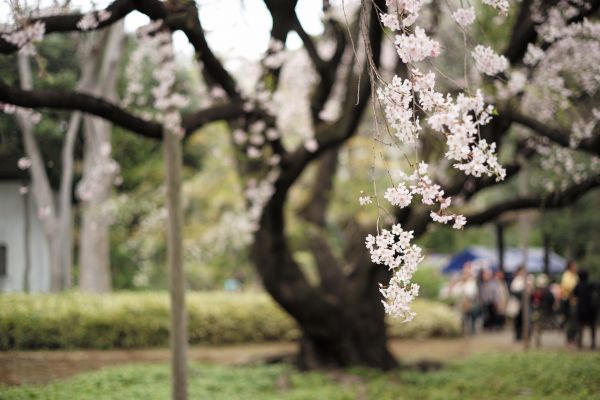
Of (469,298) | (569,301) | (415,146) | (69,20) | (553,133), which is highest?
(69,20)

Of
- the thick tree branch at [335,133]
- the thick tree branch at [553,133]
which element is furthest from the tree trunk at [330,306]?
the thick tree branch at [553,133]

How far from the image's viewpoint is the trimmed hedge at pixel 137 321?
36.4ft

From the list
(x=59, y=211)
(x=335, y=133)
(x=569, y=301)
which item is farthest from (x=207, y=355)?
(x=569, y=301)

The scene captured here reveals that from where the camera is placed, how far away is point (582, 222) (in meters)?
14.5

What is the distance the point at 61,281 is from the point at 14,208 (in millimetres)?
2529

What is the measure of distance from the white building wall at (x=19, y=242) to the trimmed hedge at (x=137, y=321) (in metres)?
0.73

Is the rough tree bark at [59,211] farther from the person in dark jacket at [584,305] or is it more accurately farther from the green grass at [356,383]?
the person in dark jacket at [584,305]

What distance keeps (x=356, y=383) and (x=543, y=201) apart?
3.48m

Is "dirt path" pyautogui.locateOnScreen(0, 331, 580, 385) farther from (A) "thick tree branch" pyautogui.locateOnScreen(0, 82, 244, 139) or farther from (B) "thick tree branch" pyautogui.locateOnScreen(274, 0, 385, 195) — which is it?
(B) "thick tree branch" pyautogui.locateOnScreen(274, 0, 385, 195)

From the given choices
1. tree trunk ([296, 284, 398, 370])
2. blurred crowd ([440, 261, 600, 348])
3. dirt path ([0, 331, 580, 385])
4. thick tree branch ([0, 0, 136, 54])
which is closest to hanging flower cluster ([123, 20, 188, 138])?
thick tree branch ([0, 0, 136, 54])

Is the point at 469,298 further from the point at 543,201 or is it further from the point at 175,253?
the point at 175,253

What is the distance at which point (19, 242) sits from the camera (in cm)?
1202

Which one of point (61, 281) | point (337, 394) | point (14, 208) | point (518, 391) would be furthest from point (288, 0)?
point (61, 281)

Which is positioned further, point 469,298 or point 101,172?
point 469,298
